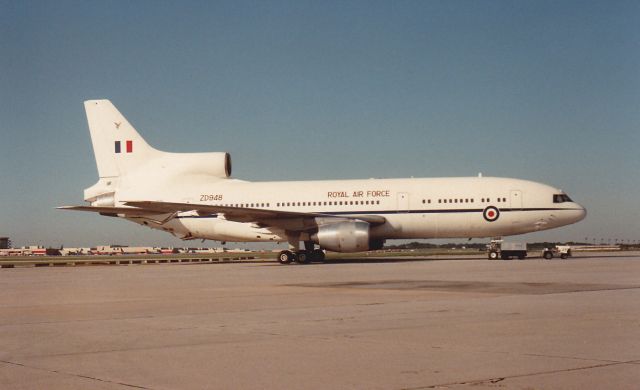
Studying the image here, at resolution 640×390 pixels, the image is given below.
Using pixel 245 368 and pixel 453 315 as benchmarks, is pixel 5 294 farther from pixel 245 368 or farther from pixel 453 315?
pixel 245 368

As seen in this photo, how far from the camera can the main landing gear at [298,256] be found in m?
37.6

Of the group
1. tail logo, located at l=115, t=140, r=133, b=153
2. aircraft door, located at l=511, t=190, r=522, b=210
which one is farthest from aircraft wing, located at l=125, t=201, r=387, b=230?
aircraft door, located at l=511, t=190, r=522, b=210

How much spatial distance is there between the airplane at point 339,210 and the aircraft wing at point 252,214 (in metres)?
0.05

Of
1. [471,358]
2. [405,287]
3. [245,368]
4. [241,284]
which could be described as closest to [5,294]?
[241,284]

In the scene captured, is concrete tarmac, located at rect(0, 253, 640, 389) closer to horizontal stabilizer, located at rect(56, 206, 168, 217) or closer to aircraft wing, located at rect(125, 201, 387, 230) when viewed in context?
aircraft wing, located at rect(125, 201, 387, 230)

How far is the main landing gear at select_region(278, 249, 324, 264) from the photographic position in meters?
37.6

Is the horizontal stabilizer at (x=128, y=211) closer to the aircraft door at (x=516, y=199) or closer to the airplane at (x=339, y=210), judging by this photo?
the airplane at (x=339, y=210)

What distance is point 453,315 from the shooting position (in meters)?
11.2

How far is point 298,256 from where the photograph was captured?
37781 mm

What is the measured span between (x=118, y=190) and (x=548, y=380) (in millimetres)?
39624

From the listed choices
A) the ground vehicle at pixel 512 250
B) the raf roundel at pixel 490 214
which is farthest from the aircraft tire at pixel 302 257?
the ground vehicle at pixel 512 250

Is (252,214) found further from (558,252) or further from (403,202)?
(558,252)

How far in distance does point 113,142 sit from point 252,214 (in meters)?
12.9

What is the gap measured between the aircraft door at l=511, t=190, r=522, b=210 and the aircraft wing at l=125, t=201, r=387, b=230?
21.8 feet
